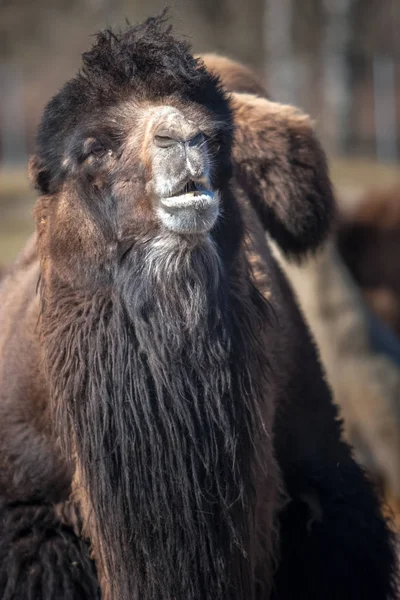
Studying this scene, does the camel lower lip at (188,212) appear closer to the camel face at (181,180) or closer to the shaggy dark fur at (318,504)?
the camel face at (181,180)

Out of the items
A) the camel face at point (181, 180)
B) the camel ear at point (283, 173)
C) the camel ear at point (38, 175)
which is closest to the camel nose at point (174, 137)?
the camel face at point (181, 180)

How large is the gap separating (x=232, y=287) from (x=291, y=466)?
1.02m

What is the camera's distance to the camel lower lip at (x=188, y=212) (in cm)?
302

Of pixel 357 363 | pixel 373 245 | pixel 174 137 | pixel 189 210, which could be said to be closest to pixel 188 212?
pixel 189 210

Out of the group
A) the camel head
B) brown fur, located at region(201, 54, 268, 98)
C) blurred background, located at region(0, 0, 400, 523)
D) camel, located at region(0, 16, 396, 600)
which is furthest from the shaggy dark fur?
blurred background, located at region(0, 0, 400, 523)

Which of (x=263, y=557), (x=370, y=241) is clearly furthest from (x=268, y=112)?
(x=370, y=241)

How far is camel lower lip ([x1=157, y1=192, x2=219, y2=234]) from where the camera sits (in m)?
3.02

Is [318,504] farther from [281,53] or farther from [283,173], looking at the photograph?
[281,53]

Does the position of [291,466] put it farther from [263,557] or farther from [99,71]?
[99,71]

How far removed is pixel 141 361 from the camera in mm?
3197

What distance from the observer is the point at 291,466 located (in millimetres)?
4078

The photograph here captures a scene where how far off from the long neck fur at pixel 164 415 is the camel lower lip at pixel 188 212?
0.23 ft

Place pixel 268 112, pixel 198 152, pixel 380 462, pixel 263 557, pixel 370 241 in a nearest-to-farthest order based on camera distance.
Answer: pixel 198 152, pixel 263 557, pixel 268 112, pixel 380 462, pixel 370 241

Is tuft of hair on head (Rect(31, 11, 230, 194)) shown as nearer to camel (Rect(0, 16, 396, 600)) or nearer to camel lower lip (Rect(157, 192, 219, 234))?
camel (Rect(0, 16, 396, 600))
